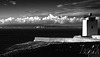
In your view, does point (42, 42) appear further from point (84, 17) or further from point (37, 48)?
point (84, 17)

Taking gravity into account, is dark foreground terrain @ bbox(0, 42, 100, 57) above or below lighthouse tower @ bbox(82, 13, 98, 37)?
below

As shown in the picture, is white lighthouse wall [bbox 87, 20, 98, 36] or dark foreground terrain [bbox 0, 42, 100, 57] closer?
dark foreground terrain [bbox 0, 42, 100, 57]

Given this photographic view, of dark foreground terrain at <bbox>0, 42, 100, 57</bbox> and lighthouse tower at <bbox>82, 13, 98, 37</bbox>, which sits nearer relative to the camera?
dark foreground terrain at <bbox>0, 42, 100, 57</bbox>

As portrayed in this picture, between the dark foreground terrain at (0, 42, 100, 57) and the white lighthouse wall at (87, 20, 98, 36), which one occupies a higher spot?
the white lighthouse wall at (87, 20, 98, 36)

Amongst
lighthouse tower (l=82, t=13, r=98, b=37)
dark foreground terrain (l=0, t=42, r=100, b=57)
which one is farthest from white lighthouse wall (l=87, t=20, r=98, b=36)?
dark foreground terrain (l=0, t=42, r=100, b=57)

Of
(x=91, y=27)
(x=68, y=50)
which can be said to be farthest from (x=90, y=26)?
(x=68, y=50)

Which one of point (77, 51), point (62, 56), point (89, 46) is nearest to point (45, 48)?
point (62, 56)

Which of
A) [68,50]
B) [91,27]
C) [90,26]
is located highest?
[90,26]

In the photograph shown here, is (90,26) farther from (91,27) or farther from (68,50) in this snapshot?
(68,50)

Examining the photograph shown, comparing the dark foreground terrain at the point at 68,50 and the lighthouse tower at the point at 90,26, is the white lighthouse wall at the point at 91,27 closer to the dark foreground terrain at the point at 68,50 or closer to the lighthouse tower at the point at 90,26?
the lighthouse tower at the point at 90,26

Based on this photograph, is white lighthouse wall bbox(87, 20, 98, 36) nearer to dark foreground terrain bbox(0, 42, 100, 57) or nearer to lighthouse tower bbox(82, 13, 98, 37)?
lighthouse tower bbox(82, 13, 98, 37)

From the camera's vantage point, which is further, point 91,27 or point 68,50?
point 91,27
